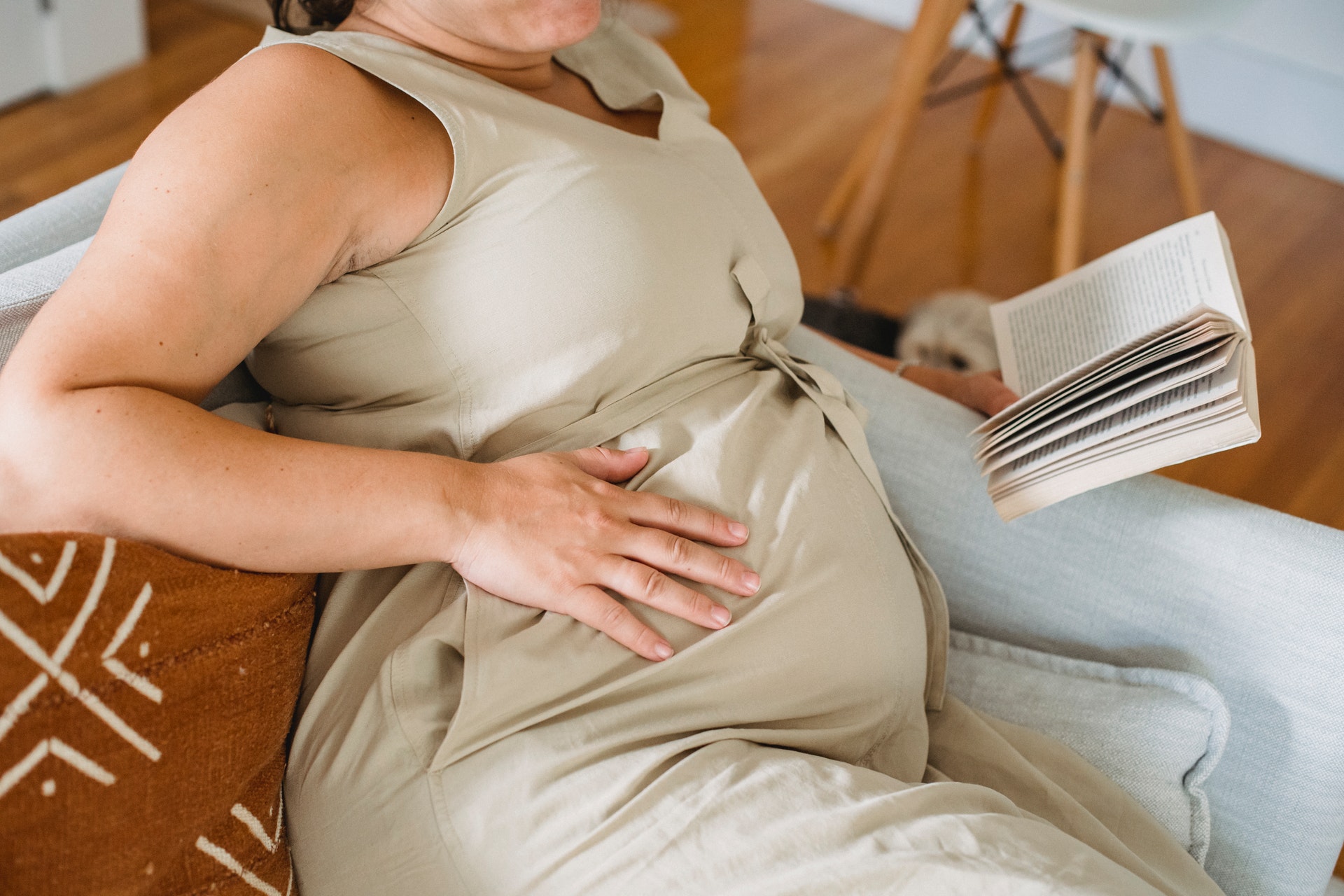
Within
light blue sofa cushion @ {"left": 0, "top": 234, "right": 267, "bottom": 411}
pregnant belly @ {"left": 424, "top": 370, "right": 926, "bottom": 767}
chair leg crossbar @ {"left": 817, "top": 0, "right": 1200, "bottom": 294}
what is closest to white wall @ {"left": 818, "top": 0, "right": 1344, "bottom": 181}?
chair leg crossbar @ {"left": 817, "top": 0, "right": 1200, "bottom": 294}

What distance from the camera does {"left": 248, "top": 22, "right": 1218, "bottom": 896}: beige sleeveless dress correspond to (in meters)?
0.65

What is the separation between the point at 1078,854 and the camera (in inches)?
26.0

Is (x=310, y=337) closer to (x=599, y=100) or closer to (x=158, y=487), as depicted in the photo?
(x=158, y=487)

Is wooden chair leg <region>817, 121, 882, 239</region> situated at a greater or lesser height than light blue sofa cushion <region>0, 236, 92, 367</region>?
lesser

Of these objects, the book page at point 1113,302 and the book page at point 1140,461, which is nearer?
the book page at point 1140,461

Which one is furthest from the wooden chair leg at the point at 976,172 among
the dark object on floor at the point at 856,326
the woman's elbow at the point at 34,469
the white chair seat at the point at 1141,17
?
the woman's elbow at the point at 34,469

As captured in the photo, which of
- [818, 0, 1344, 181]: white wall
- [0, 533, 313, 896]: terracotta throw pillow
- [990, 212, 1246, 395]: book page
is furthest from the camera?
[818, 0, 1344, 181]: white wall

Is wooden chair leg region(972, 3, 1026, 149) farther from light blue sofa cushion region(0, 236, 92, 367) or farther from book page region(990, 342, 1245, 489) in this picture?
light blue sofa cushion region(0, 236, 92, 367)

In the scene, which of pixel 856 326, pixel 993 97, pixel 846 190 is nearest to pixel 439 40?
pixel 856 326

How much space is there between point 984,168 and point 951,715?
1930 mm

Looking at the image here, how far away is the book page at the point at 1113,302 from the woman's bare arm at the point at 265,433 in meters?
0.43

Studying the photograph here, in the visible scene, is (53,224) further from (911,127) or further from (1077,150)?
(1077,150)

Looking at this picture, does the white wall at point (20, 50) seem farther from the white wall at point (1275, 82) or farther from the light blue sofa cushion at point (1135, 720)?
the white wall at point (1275, 82)

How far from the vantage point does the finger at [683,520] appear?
2.57 ft
